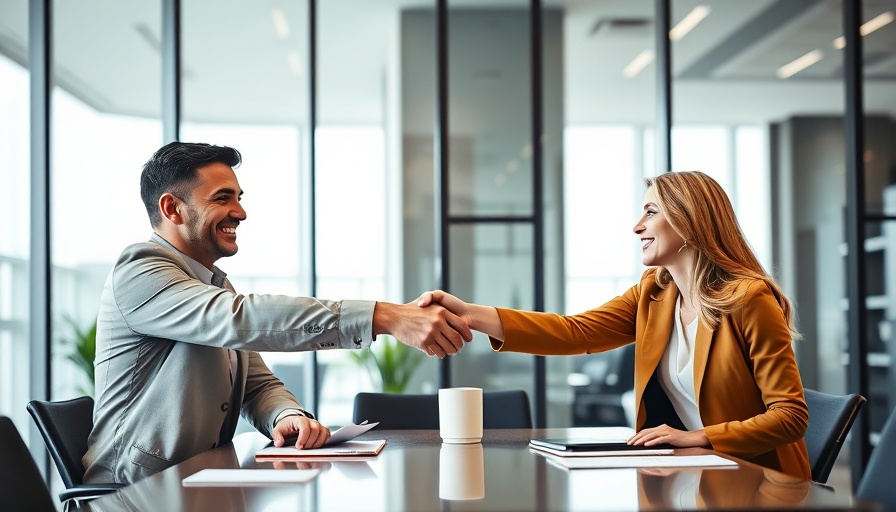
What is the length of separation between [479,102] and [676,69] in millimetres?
3499

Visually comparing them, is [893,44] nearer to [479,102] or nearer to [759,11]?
[759,11]

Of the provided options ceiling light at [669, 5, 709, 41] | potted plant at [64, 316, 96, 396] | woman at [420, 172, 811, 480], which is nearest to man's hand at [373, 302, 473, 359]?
woman at [420, 172, 811, 480]

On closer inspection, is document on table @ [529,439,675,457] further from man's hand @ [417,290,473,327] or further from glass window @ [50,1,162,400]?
glass window @ [50,1,162,400]

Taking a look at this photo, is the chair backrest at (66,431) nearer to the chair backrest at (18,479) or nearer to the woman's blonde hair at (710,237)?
the chair backrest at (18,479)

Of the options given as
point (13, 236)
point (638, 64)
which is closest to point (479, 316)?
point (13, 236)

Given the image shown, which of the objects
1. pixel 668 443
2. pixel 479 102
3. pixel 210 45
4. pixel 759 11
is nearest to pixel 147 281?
pixel 668 443

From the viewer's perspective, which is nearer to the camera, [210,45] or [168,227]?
[168,227]

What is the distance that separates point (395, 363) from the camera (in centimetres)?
473

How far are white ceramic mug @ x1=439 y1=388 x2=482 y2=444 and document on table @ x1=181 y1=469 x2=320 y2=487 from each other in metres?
0.46

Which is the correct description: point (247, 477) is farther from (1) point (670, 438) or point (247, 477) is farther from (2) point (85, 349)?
(2) point (85, 349)

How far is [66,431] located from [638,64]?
5.80m

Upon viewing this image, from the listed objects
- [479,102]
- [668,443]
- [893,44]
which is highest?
[893,44]

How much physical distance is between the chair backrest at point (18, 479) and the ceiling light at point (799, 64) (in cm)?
541

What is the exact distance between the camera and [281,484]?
1.44 m
